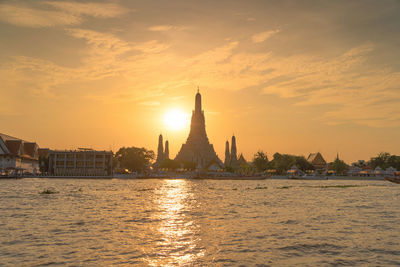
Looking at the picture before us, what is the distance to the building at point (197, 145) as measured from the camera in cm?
15862

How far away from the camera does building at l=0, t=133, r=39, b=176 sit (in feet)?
370

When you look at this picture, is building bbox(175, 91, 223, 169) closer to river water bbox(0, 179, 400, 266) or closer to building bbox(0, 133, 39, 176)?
building bbox(0, 133, 39, 176)

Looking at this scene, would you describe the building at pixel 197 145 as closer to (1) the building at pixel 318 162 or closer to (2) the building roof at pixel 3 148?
(1) the building at pixel 318 162

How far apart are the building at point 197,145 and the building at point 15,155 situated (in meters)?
59.3

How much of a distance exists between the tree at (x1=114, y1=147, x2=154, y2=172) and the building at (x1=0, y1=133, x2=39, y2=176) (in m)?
29.8

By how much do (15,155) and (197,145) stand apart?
74076 millimetres

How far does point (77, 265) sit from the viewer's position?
39.1 ft

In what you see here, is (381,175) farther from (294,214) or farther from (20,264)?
(20,264)

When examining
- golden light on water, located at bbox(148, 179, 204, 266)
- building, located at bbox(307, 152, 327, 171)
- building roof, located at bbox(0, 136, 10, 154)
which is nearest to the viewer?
golden light on water, located at bbox(148, 179, 204, 266)

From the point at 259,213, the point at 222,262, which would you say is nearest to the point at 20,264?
the point at 222,262

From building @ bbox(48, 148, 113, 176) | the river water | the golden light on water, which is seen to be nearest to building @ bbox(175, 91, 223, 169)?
building @ bbox(48, 148, 113, 176)

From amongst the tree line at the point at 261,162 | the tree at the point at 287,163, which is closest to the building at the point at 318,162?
the tree line at the point at 261,162

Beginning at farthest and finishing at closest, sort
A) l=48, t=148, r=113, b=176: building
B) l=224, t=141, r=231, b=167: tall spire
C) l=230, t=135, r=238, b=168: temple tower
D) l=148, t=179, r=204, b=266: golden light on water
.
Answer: l=224, t=141, r=231, b=167: tall spire
l=230, t=135, r=238, b=168: temple tower
l=48, t=148, r=113, b=176: building
l=148, t=179, r=204, b=266: golden light on water

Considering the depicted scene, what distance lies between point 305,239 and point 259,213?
9920 mm
